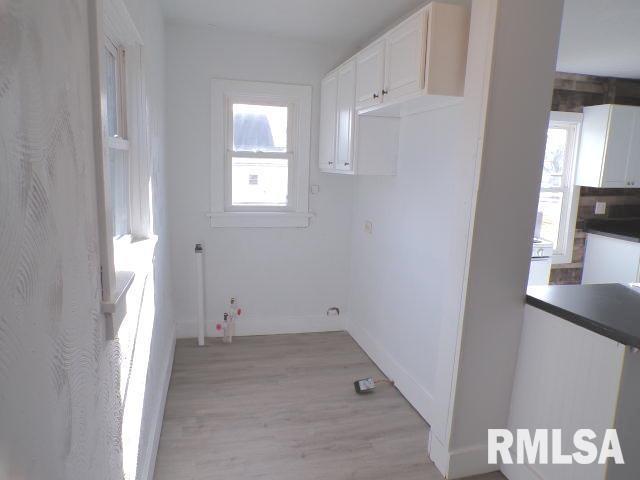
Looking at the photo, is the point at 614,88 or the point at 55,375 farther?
the point at 614,88

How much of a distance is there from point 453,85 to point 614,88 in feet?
10.4

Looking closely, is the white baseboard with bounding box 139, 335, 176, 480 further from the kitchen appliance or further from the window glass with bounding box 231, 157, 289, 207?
the kitchen appliance

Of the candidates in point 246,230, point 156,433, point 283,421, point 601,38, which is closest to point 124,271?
point 156,433

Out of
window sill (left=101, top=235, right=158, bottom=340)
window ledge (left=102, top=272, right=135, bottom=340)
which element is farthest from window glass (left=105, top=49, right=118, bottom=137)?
window ledge (left=102, top=272, right=135, bottom=340)

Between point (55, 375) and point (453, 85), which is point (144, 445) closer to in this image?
point (55, 375)

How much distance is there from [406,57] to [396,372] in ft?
6.58

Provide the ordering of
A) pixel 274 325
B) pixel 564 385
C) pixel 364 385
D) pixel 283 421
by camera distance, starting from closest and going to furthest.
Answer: pixel 564 385 < pixel 283 421 < pixel 364 385 < pixel 274 325

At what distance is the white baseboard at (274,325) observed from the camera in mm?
3664

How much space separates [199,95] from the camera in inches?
133

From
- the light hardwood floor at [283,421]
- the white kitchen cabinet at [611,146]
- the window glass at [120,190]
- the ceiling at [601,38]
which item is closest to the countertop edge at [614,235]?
the white kitchen cabinet at [611,146]

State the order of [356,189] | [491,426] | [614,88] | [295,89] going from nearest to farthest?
[491,426]
[295,89]
[356,189]
[614,88]

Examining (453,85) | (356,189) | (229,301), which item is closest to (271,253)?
(229,301)

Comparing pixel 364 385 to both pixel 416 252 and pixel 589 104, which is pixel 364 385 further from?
pixel 589 104

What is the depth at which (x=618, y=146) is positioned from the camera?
13.0ft
